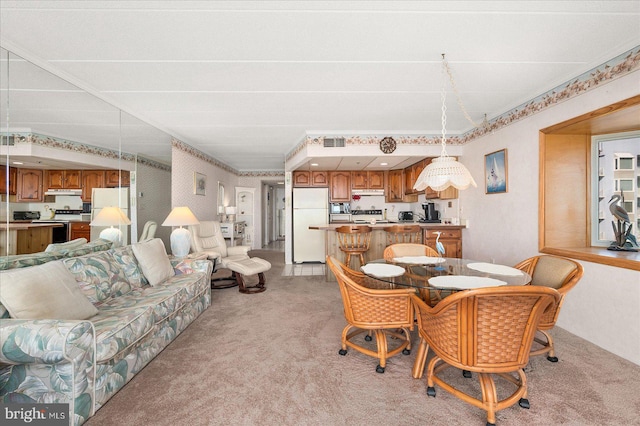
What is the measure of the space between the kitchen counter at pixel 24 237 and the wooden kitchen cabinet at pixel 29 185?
8.0 inches

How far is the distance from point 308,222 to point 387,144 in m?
2.45

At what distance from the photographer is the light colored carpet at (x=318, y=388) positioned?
5.21ft

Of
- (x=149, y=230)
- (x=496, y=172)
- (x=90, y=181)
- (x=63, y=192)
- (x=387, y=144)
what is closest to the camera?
(x=63, y=192)

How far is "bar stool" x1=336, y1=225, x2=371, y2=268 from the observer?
4.33 metres

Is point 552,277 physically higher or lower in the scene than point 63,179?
lower

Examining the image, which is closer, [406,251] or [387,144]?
[406,251]

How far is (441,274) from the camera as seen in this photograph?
2.11m

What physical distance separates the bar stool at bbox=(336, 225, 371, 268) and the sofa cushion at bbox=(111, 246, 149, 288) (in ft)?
8.58

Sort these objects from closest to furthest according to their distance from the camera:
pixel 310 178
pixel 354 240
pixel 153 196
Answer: pixel 153 196, pixel 354 240, pixel 310 178

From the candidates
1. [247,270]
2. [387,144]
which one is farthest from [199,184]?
[387,144]

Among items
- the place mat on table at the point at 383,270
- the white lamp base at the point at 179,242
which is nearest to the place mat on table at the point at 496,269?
the place mat on table at the point at 383,270

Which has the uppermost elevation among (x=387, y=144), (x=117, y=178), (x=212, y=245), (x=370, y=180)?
(x=387, y=144)

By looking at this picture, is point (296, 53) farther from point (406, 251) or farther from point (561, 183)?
point (561, 183)

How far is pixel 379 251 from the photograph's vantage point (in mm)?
4688
